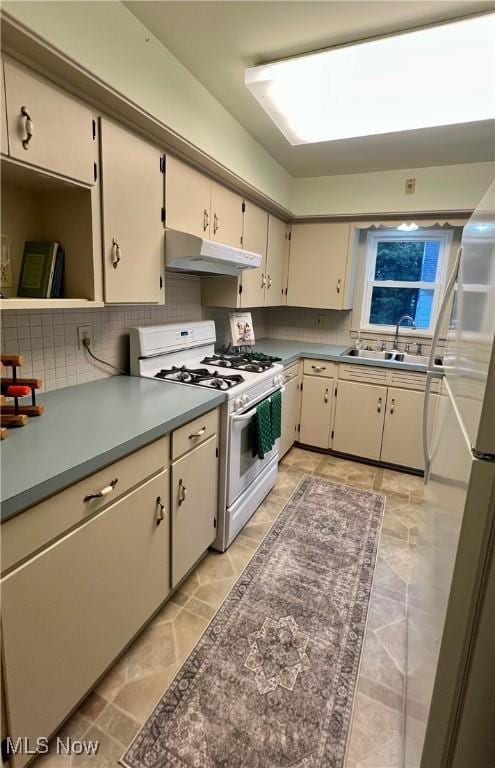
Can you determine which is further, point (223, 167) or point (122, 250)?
point (223, 167)

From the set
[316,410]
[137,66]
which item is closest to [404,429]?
[316,410]

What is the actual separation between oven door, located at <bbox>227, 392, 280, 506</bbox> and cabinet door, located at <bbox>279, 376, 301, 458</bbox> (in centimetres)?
77

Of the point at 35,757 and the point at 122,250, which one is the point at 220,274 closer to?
the point at 122,250

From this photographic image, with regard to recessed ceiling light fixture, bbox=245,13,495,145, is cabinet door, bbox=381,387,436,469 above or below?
below

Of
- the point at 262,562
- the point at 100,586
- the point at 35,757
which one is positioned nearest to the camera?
the point at 35,757

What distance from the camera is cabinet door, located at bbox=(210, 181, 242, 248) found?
2.35 meters

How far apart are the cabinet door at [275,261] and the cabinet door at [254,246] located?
0.32 ft

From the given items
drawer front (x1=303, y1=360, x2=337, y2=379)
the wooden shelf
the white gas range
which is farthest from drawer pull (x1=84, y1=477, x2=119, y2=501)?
drawer front (x1=303, y1=360, x2=337, y2=379)

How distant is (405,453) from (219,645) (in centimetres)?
219

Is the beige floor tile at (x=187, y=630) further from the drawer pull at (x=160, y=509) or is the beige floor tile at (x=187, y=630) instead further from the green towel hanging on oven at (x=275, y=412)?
the green towel hanging on oven at (x=275, y=412)

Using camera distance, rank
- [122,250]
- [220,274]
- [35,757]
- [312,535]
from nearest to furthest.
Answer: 1. [35,757]
2. [122,250]
3. [312,535]
4. [220,274]

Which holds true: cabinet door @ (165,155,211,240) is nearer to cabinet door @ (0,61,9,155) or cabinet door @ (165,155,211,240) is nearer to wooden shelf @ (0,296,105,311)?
wooden shelf @ (0,296,105,311)

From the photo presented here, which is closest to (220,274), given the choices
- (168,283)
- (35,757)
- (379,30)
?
(168,283)

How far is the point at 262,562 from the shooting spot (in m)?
2.09
